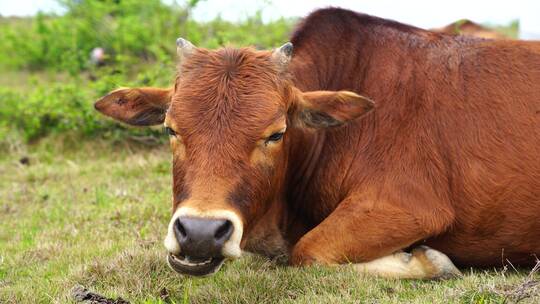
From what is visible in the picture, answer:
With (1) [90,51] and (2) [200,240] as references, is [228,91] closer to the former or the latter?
(2) [200,240]

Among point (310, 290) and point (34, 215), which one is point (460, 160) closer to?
point (310, 290)

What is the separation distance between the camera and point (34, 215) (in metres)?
8.19

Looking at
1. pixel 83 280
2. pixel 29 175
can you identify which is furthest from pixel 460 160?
pixel 29 175

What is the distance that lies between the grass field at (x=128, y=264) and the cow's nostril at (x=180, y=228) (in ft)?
1.47

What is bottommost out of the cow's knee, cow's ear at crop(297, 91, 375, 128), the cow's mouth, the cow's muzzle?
the cow's knee

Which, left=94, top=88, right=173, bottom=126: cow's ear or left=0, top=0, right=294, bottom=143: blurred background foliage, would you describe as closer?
left=94, top=88, right=173, bottom=126: cow's ear

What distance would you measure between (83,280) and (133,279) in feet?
1.28

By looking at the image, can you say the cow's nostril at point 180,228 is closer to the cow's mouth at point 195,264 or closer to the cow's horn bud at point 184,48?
the cow's mouth at point 195,264

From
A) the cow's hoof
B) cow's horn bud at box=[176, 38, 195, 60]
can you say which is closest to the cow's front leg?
the cow's hoof

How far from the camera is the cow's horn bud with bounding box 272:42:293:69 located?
554cm

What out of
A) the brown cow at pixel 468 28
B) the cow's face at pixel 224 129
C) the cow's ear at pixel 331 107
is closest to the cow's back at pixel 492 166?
the cow's ear at pixel 331 107

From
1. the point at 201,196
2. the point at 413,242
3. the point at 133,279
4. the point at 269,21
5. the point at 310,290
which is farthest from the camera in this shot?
the point at 269,21

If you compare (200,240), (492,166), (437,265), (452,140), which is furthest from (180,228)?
(492,166)

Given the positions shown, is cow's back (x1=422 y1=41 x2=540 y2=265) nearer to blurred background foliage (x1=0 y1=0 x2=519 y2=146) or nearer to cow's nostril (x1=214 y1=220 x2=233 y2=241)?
cow's nostril (x1=214 y1=220 x2=233 y2=241)
